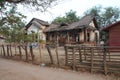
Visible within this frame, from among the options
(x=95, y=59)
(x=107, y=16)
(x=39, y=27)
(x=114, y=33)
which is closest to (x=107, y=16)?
(x=107, y=16)

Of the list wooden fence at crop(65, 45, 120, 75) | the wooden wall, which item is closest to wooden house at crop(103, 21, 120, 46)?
the wooden wall

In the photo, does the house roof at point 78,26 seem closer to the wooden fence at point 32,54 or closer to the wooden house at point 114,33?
the wooden house at point 114,33

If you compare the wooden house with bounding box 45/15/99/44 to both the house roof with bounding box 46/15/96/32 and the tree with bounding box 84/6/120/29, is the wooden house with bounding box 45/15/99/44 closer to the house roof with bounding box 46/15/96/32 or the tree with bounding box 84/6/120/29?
the house roof with bounding box 46/15/96/32

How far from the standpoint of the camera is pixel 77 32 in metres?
37.2

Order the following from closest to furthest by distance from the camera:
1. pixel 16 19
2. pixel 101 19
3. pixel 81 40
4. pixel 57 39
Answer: pixel 16 19 < pixel 81 40 < pixel 57 39 < pixel 101 19

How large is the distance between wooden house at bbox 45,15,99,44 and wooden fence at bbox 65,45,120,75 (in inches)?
807

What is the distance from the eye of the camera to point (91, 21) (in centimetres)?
3784

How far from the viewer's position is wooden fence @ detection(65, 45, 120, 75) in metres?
12.1

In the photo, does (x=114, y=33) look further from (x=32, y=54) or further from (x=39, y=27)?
(x=39, y=27)

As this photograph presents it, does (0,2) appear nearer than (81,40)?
Yes

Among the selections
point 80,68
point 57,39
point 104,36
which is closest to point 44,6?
point 80,68

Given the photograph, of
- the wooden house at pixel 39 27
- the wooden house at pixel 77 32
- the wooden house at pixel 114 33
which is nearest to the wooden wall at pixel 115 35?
A: the wooden house at pixel 114 33

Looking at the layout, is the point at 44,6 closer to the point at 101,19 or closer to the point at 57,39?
the point at 57,39

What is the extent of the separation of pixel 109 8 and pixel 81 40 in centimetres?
2791
